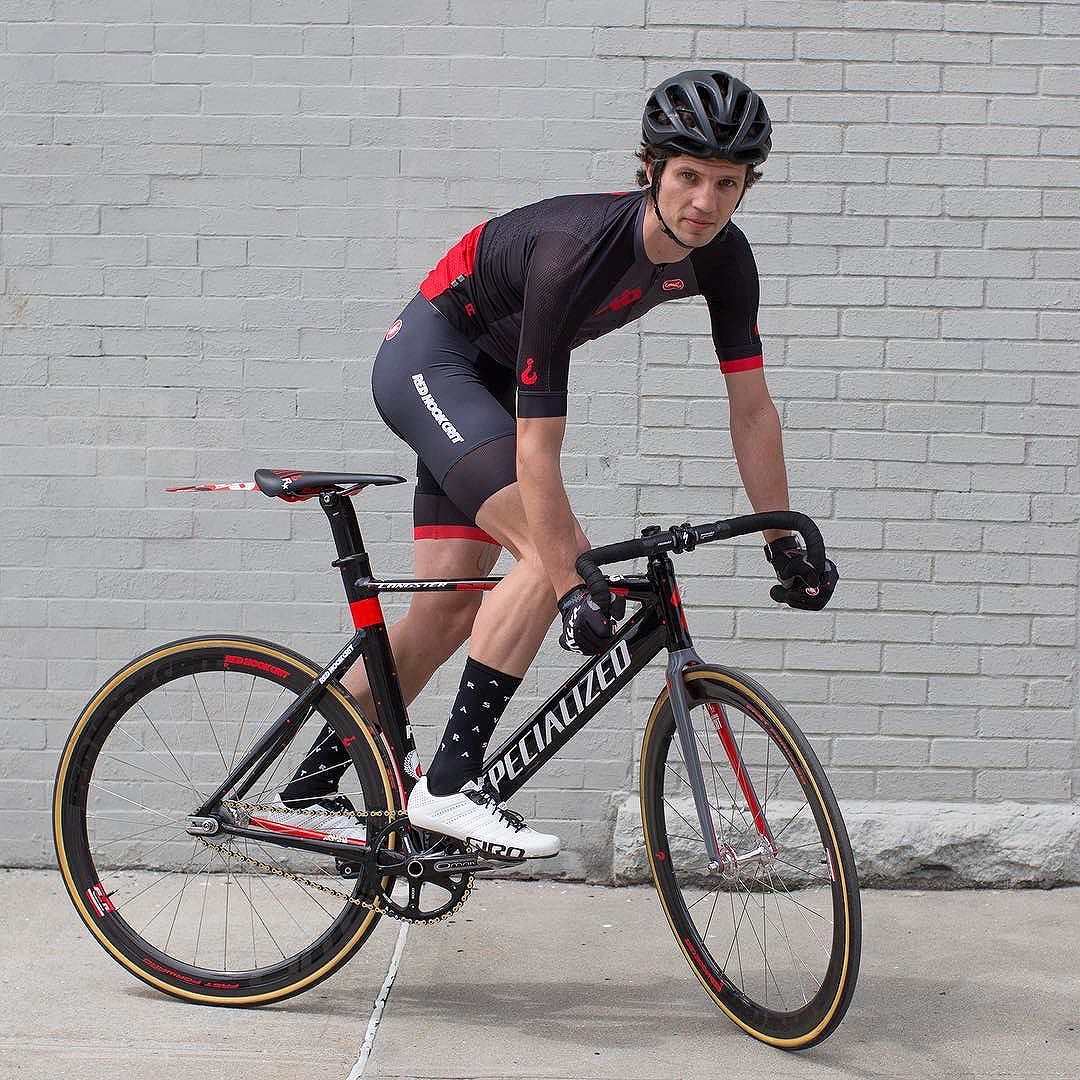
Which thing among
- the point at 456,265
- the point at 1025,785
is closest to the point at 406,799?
the point at 456,265

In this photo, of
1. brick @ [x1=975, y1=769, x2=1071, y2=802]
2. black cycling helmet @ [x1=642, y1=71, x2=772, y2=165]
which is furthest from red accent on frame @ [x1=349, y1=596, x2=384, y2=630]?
brick @ [x1=975, y1=769, x2=1071, y2=802]

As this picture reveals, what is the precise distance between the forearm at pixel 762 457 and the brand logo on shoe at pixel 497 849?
93 cm

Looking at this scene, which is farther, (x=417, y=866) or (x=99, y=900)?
(x=99, y=900)

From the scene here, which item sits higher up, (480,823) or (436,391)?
(436,391)

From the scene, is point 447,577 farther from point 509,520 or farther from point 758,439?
point 758,439

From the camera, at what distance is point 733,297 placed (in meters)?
3.01

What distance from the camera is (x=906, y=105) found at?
397 centimetres

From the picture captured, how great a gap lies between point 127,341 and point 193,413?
29cm

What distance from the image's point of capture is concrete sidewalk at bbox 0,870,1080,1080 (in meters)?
2.88

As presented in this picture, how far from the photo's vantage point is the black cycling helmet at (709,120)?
2689 mm

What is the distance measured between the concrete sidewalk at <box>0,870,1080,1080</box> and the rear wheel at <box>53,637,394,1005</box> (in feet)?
0.42

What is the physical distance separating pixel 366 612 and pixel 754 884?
1.28 m

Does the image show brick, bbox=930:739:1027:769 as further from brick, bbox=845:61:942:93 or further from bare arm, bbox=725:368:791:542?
brick, bbox=845:61:942:93

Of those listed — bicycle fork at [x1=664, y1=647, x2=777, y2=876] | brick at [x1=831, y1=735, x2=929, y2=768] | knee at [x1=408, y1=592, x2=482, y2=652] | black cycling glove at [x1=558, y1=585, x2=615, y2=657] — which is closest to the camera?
black cycling glove at [x1=558, y1=585, x2=615, y2=657]
